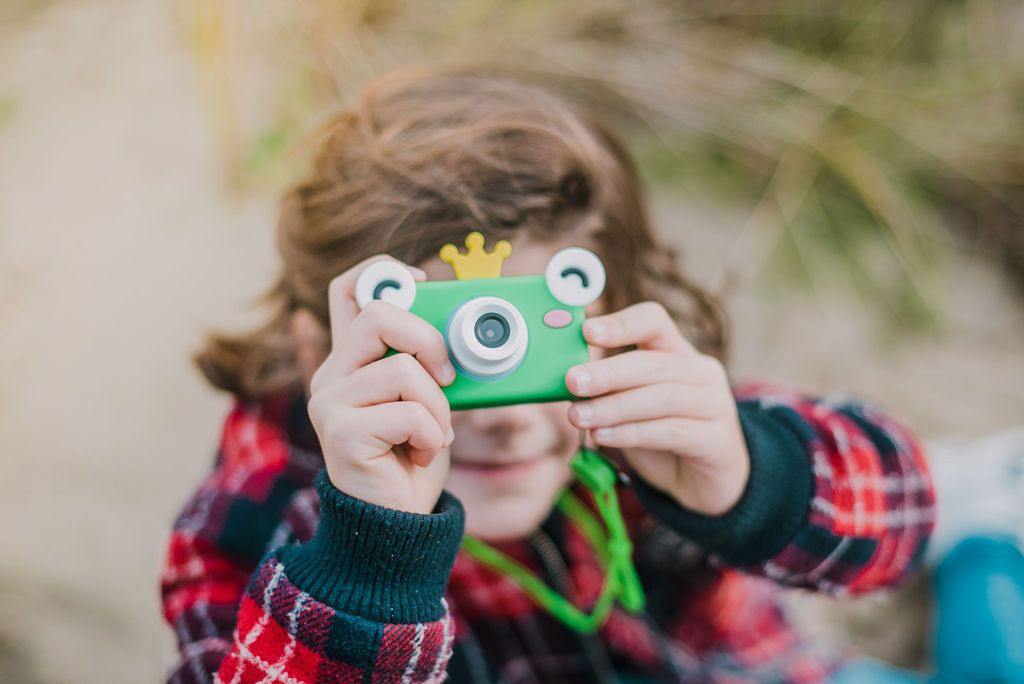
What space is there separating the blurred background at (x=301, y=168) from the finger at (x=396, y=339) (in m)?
0.86

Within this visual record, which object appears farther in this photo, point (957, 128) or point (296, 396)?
point (957, 128)

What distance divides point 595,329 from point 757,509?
29 centimetres

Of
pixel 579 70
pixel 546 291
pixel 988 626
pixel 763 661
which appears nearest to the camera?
pixel 546 291

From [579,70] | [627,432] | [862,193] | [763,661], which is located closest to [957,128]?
[862,193]

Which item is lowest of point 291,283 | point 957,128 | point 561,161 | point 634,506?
point 634,506

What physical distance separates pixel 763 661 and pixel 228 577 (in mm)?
768

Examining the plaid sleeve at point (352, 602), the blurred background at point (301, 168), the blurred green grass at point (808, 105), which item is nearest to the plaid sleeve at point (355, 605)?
the plaid sleeve at point (352, 602)

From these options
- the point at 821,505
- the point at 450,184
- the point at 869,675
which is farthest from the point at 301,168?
the point at 869,675

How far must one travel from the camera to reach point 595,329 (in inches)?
24.3

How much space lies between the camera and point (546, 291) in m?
0.61

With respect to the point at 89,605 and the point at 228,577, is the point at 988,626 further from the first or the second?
the point at 89,605

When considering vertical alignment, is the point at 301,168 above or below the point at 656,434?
above

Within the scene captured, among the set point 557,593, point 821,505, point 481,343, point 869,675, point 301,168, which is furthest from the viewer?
point 301,168

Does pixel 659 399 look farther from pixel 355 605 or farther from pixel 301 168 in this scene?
pixel 301 168
